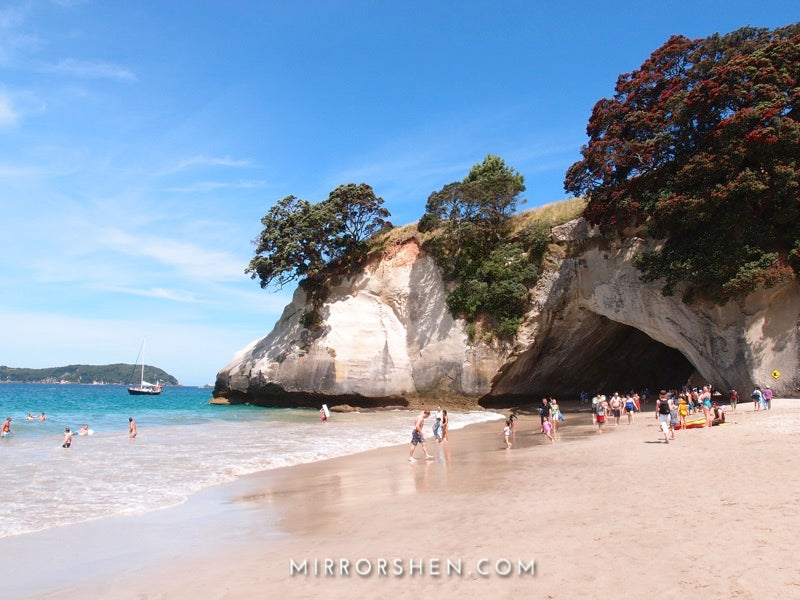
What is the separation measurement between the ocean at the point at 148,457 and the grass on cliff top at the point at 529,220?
1215cm

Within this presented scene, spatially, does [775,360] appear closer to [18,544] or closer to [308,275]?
[18,544]

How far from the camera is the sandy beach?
4953mm

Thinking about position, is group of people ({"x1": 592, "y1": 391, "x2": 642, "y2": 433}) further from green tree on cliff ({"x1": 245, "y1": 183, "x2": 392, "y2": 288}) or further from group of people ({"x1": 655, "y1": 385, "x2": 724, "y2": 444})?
green tree on cliff ({"x1": 245, "y1": 183, "x2": 392, "y2": 288})

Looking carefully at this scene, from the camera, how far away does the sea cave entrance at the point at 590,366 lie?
3161cm

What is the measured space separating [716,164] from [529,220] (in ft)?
44.8

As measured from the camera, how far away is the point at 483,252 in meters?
33.2

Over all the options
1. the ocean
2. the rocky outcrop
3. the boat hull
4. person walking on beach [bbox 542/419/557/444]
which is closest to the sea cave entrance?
the rocky outcrop

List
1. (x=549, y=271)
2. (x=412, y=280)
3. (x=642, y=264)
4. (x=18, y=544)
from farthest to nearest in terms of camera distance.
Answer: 1. (x=412, y=280)
2. (x=549, y=271)
3. (x=642, y=264)
4. (x=18, y=544)

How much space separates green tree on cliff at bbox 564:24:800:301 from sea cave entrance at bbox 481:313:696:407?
27.6 ft

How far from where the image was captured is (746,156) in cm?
1944

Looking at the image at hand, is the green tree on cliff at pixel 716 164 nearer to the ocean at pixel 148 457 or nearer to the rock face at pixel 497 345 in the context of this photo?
the rock face at pixel 497 345

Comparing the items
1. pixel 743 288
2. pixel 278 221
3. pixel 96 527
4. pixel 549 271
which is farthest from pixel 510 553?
pixel 278 221

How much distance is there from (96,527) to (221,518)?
1.88 meters

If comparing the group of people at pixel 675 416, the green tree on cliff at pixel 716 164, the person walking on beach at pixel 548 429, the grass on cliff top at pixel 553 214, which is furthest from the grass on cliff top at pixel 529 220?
the person walking on beach at pixel 548 429
